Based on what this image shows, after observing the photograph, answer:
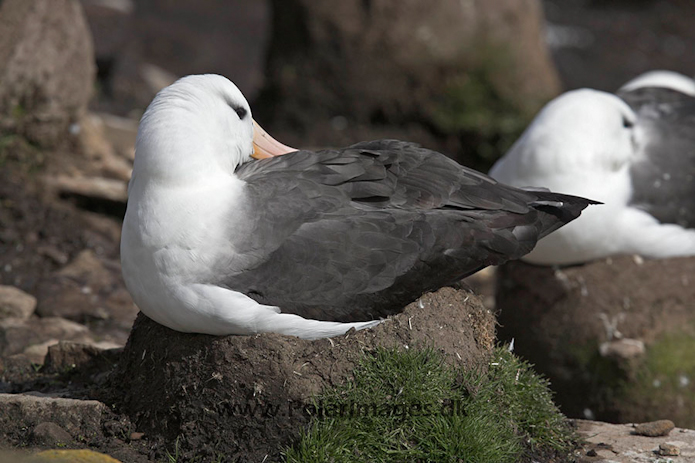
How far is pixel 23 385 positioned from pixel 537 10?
8.40 metres

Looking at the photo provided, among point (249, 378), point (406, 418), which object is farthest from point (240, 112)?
point (406, 418)

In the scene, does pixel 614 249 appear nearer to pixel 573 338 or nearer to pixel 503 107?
pixel 573 338

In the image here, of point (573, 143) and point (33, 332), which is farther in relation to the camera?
point (573, 143)

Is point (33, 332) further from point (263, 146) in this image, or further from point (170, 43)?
point (170, 43)

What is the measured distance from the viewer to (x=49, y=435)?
13.8 feet

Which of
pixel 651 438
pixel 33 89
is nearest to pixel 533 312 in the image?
pixel 651 438

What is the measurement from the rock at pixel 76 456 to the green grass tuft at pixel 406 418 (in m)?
0.78

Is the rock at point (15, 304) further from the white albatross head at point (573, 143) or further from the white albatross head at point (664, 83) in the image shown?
the white albatross head at point (664, 83)

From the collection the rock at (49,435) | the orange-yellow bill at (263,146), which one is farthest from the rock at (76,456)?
the orange-yellow bill at (263,146)

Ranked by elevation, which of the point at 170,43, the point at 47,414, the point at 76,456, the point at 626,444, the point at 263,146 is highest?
the point at 263,146

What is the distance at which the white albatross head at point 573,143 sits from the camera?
631 centimetres

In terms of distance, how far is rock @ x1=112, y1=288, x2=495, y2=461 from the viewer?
415cm

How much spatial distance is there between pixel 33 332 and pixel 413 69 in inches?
247

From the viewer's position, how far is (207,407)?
13.8ft
